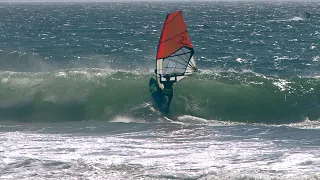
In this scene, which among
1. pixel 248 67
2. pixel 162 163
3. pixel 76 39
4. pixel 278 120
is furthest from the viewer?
pixel 76 39

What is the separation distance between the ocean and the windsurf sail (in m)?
1.95

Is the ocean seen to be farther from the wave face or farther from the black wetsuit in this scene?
the black wetsuit

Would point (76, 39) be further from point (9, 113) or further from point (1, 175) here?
point (1, 175)

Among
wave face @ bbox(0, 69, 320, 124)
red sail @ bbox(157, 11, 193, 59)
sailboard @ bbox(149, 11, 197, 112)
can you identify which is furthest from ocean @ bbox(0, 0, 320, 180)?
red sail @ bbox(157, 11, 193, 59)

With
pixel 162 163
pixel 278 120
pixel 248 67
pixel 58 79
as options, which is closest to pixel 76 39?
pixel 248 67

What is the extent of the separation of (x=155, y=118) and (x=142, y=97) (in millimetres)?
3030

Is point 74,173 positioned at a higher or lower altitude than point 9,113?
higher

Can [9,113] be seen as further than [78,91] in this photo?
No

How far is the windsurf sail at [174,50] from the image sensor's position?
23.2 m

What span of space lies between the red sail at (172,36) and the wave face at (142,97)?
268 centimetres

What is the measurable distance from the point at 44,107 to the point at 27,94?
1679mm

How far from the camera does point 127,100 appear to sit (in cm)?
2708

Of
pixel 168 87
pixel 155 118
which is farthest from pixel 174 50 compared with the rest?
pixel 155 118

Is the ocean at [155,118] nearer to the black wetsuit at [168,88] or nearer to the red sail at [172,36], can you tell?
the black wetsuit at [168,88]
